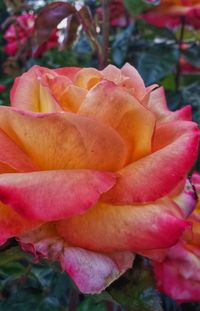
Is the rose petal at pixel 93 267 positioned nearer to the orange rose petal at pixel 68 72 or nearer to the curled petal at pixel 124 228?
the curled petal at pixel 124 228

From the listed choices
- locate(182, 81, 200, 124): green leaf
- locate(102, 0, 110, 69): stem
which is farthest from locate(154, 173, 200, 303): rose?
locate(182, 81, 200, 124): green leaf

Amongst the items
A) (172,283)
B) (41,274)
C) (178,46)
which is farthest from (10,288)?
(178,46)

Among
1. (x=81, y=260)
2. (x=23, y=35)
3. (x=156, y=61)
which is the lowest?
(x=23, y=35)

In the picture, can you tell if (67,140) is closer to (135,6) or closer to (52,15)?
(52,15)

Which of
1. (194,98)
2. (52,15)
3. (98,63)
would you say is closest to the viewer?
(52,15)

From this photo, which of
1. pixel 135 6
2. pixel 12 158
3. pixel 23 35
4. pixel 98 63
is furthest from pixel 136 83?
pixel 23 35

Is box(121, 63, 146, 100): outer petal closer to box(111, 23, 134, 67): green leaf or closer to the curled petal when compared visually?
the curled petal

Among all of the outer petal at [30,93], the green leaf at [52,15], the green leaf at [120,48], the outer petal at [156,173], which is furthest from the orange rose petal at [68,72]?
the green leaf at [120,48]

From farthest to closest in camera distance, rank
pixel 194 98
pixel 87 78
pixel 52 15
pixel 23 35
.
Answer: pixel 23 35
pixel 194 98
pixel 52 15
pixel 87 78

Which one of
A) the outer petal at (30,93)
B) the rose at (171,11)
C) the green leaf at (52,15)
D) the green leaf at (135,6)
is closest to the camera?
the outer petal at (30,93)
